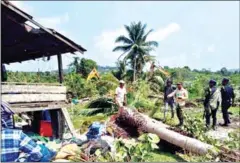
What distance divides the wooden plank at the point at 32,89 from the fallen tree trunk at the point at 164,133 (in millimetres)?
1941

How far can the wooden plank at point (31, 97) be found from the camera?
8.58 m

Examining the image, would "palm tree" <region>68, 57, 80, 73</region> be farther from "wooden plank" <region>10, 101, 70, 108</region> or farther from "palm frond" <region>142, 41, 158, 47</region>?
"wooden plank" <region>10, 101, 70, 108</region>

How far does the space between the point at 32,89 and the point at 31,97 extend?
21 centimetres

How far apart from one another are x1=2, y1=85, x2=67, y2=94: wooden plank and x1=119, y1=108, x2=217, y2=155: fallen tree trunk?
1.94 m

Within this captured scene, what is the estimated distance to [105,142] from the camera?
703cm

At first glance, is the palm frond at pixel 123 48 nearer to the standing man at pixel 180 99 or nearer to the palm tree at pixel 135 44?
the palm tree at pixel 135 44

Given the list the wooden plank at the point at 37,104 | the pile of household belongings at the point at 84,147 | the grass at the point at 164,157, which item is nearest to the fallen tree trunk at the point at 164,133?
the grass at the point at 164,157

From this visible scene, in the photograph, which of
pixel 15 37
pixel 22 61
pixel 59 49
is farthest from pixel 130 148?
pixel 22 61

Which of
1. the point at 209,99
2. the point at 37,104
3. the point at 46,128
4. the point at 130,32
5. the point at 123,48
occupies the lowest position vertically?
the point at 46,128

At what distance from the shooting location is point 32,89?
9.27 meters

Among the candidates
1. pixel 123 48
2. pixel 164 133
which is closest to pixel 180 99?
pixel 164 133

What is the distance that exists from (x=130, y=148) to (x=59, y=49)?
4.72 m

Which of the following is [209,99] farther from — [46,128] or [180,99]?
[46,128]

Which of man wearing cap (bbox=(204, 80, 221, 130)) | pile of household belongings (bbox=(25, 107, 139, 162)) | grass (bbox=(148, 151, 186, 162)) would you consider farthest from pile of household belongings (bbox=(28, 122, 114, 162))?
man wearing cap (bbox=(204, 80, 221, 130))
